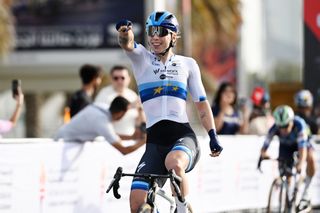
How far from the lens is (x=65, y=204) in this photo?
14.1m

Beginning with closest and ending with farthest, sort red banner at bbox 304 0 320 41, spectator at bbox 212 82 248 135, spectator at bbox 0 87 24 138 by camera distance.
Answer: spectator at bbox 0 87 24 138 → spectator at bbox 212 82 248 135 → red banner at bbox 304 0 320 41

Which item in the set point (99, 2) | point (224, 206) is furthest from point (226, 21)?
point (224, 206)

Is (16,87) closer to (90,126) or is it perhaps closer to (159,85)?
(90,126)

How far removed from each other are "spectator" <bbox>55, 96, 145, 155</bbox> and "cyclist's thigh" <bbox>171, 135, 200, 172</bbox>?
2.96 metres

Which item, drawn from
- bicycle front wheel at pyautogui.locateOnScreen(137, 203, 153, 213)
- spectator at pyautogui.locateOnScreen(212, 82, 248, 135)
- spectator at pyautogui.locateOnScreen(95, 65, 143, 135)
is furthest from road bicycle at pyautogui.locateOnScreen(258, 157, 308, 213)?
bicycle front wheel at pyautogui.locateOnScreen(137, 203, 153, 213)

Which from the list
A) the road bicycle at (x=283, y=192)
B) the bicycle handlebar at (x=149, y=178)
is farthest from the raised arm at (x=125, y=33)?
the road bicycle at (x=283, y=192)

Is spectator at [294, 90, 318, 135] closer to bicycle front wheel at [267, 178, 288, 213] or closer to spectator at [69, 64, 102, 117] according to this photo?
bicycle front wheel at [267, 178, 288, 213]

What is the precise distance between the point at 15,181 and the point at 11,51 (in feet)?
118

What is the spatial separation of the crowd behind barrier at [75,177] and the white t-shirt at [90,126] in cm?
15

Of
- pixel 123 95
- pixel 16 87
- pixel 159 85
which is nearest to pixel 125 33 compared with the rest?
pixel 159 85

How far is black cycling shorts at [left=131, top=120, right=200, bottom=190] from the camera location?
1131 cm

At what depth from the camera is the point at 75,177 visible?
14359mm

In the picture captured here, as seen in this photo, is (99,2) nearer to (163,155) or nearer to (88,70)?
(88,70)

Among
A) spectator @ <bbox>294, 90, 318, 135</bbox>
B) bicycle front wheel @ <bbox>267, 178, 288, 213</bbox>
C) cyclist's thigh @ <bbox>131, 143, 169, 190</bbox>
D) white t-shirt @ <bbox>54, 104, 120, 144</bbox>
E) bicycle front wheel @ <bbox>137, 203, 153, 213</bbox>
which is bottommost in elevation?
bicycle front wheel @ <bbox>267, 178, 288, 213</bbox>
